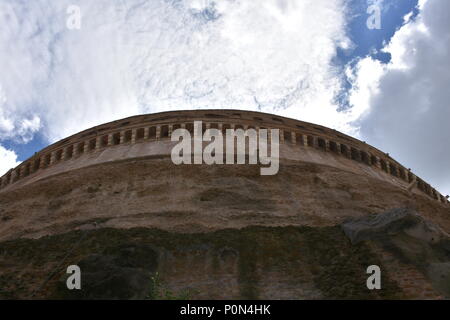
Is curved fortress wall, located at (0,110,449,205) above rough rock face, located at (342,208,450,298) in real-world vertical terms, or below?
above

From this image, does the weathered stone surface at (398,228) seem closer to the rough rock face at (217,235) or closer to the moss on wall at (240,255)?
the rough rock face at (217,235)

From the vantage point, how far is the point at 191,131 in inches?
613

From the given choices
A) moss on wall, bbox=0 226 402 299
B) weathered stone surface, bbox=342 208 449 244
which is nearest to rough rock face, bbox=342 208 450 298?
weathered stone surface, bbox=342 208 449 244

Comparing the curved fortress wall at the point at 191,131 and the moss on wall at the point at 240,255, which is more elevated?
the curved fortress wall at the point at 191,131

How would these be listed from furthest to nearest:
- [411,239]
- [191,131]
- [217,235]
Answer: [191,131]
[217,235]
[411,239]

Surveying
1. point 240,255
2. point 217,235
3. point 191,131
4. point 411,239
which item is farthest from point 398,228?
point 191,131

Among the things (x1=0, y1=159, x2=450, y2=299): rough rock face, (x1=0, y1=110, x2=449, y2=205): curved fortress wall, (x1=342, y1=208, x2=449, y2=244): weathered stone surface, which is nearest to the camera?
(x1=0, y1=159, x2=450, y2=299): rough rock face

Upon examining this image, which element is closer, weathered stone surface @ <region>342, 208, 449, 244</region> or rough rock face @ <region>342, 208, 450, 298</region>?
rough rock face @ <region>342, 208, 450, 298</region>

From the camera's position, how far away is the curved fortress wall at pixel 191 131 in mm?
15562

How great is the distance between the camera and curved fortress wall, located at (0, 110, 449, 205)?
1556 cm

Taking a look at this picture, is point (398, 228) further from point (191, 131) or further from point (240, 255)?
point (191, 131)

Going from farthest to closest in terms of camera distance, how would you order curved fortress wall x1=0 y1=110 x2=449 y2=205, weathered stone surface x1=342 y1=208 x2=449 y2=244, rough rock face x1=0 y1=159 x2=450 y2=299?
curved fortress wall x1=0 y1=110 x2=449 y2=205
weathered stone surface x1=342 y1=208 x2=449 y2=244
rough rock face x1=0 y1=159 x2=450 y2=299

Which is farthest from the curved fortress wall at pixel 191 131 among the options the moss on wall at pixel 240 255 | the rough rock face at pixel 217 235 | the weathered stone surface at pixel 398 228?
the weathered stone surface at pixel 398 228

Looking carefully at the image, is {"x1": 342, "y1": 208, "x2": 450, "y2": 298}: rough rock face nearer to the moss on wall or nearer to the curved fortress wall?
the moss on wall
